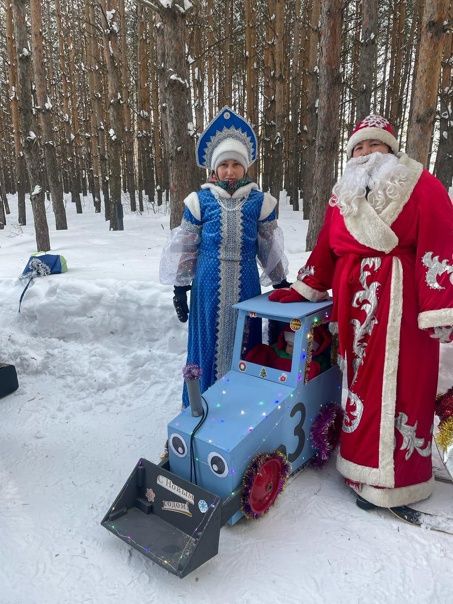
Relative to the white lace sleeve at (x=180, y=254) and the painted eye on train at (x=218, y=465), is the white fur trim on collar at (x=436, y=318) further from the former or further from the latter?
the white lace sleeve at (x=180, y=254)

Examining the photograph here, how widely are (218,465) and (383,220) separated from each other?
1.39m

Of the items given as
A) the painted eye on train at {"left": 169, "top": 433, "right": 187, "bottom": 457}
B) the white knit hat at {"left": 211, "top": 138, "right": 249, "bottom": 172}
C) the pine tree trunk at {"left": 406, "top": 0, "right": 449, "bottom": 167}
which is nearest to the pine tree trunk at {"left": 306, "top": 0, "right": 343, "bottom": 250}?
the pine tree trunk at {"left": 406, "top": 0, "right": 449, "bottom": 167}

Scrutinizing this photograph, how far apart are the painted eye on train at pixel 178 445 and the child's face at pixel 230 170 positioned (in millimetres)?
1508

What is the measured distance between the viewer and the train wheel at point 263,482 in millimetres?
2047

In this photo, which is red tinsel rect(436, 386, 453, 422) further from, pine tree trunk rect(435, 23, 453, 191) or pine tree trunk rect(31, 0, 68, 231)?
pine tree trunk rect(31, 0, 68, 231)

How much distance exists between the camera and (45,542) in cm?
210

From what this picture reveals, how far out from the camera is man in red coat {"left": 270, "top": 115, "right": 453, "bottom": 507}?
2070 mm

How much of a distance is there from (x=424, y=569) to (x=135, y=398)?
2.32 meters

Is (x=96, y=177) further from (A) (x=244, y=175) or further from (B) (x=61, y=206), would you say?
(A) (x=244, y=175)

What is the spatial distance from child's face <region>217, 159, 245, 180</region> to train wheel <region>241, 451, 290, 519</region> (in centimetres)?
158

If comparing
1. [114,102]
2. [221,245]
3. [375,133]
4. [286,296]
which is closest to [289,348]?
[286,296]

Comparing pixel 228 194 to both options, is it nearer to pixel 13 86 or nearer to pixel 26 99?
pixel 26 99

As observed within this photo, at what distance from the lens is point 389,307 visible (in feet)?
7.06

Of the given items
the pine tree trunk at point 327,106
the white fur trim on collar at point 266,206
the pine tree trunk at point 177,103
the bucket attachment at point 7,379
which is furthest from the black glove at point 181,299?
the pine tree trunk at point 327,106
